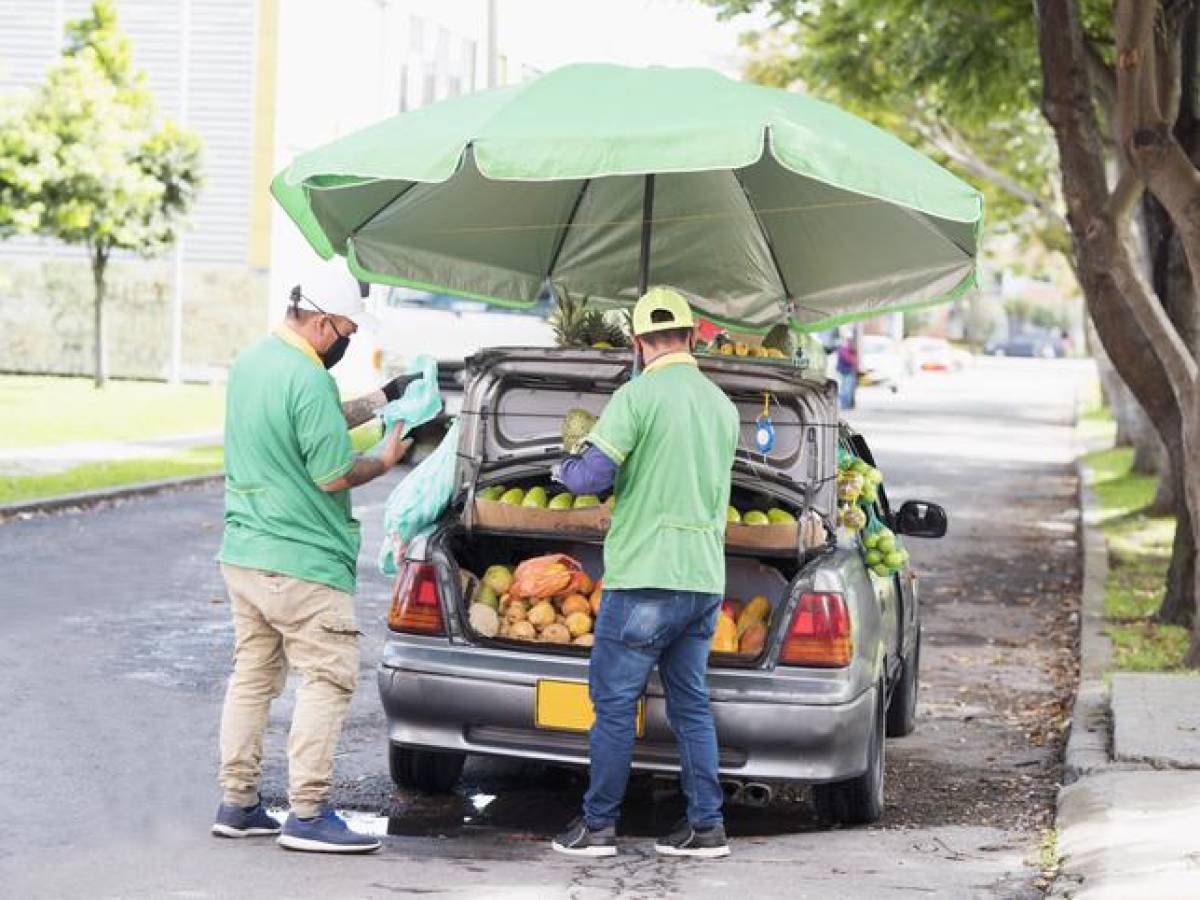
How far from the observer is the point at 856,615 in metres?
7.34

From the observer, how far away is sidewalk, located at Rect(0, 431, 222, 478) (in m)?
19.9

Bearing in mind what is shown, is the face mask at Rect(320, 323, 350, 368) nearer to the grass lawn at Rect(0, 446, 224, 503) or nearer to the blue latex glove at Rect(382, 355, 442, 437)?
the blue latex glove at Rect(382, 355, 442, 437)

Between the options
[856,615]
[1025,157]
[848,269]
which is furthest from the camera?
[1025,157]

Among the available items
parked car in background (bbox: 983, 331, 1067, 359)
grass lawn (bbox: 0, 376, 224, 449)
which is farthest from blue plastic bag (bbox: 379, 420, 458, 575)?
parked car in background (bbox: 983, 331, 1067, 359)

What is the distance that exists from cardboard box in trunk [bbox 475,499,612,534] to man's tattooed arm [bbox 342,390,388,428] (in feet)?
1.81

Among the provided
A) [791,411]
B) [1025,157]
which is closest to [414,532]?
[791,411]

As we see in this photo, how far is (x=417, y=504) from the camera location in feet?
25.5

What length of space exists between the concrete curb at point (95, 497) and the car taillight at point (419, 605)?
9.52 metres

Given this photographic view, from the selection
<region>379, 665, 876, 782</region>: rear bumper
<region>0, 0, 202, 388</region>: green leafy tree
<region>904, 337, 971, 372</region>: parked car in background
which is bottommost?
<region>904, 337, 971, 372</region>: parked car in background

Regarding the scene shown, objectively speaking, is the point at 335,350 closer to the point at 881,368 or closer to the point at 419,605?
the point at 419,605

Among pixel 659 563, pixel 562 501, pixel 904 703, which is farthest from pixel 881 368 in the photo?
pixel 659 563

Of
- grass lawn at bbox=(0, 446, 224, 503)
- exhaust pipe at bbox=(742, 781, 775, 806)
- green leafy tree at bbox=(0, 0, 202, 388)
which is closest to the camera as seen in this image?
exhaust pipe at bbox=(742, 781, 775, 806)

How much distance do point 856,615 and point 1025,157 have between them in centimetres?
3173

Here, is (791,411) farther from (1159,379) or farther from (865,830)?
(1159,379)
